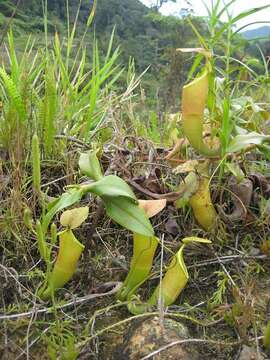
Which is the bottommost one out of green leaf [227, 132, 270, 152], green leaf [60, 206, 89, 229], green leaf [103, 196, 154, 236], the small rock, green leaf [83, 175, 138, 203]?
the small rock

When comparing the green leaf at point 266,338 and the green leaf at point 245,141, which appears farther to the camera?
the green leaf at point 245,141

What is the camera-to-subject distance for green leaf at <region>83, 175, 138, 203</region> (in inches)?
30.9

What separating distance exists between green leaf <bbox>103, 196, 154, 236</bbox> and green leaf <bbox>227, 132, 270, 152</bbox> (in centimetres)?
27

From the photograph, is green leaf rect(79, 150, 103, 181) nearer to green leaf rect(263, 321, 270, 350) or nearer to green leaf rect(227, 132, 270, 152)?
green leaf rect(227, 132, 270, 152)

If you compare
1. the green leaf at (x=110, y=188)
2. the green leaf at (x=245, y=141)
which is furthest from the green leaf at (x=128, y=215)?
the green leaf at (x=245, y=141)

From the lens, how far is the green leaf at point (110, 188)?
0.79 metres

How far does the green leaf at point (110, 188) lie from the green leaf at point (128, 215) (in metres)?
0.01

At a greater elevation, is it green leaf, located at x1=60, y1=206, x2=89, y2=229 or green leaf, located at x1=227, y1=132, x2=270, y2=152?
green leaf, located at x1=227, y1=132, x2=270, y2=152

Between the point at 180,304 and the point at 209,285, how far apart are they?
79 millimetres

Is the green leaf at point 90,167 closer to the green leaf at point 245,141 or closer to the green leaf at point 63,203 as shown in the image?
the green leaf at point 63,203

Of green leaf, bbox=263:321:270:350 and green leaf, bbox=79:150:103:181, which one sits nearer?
green leaf, bbox=263:321:270:350

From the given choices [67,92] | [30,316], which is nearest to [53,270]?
[30,316]

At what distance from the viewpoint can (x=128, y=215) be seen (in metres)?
0.80

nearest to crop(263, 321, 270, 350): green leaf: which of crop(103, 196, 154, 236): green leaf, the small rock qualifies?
the small rock
